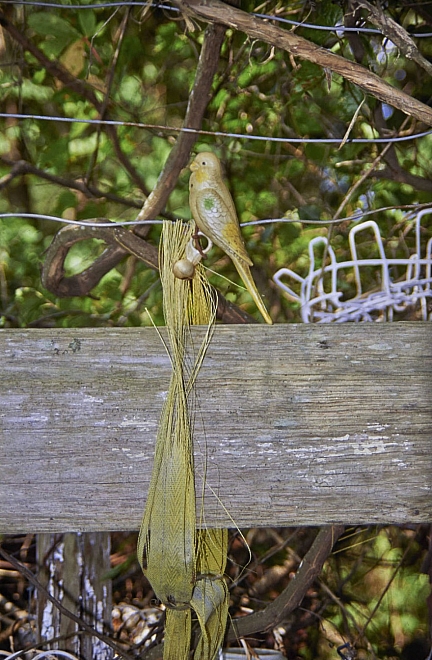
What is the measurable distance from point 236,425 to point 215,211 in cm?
21

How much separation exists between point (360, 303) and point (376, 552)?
526 mm

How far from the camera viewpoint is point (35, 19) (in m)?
0.98

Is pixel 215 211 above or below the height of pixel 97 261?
above

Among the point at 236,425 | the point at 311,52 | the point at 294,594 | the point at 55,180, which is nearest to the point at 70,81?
the point at 55,180

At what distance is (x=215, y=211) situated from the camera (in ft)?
1.86

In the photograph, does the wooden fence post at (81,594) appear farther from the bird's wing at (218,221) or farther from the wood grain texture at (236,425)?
the bird's wing at (218,221)

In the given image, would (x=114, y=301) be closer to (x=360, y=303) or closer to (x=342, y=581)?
(x=360, y=303)

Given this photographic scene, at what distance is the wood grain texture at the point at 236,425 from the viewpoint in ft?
1.90

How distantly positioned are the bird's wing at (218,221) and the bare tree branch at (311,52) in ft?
0.63

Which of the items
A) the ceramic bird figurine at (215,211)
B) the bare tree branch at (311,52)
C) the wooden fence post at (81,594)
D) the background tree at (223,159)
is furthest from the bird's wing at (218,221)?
the wooden fence post at (81,594)

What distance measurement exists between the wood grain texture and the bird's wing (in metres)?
0.08

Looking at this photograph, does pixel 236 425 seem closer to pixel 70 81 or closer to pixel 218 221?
pixel 218 221

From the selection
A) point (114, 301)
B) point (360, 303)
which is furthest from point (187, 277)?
point (114, 301)

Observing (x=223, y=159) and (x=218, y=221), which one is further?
(x=223, y=159)
